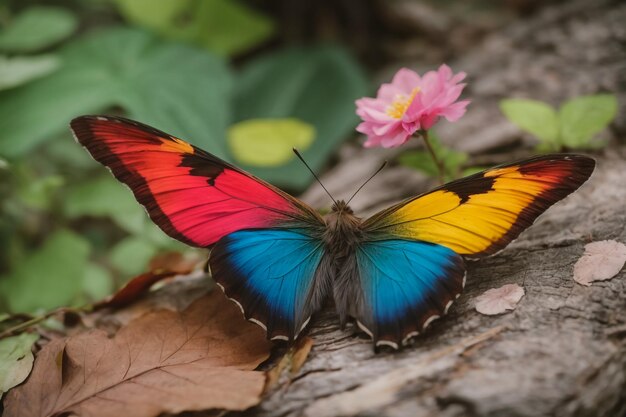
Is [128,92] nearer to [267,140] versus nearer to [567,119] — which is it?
[267,140]

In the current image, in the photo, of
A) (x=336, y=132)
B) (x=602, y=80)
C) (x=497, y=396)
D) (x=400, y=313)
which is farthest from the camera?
(x=336, y=132)

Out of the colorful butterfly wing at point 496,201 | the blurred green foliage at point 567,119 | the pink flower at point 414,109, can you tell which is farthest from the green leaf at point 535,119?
the colorful butterfly wing at point 496,201

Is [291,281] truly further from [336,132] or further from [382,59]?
[382,59]

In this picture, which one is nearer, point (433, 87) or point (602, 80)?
point (433, 87)

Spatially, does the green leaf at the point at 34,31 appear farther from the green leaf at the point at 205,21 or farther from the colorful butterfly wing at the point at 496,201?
the colorful butterfly wing at the point at 496,201

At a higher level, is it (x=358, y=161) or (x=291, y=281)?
(x=358, y=161)

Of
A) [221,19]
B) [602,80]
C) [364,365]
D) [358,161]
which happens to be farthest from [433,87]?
[221,19]
